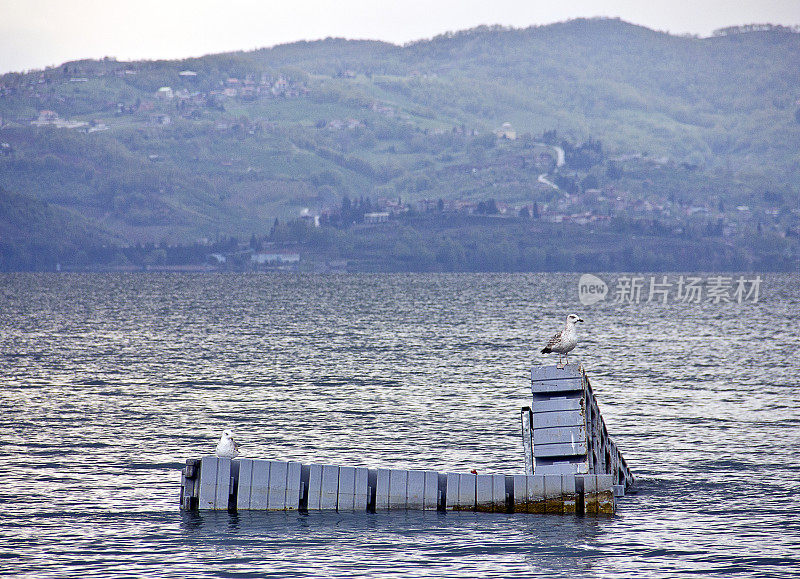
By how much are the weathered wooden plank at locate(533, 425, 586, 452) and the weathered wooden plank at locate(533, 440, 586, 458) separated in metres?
0.09

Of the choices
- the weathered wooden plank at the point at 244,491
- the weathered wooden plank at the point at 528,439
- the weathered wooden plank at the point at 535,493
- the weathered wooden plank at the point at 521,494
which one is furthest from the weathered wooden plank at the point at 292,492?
the weathered wooden plank at the point at 528,439

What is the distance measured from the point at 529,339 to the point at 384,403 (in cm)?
5028

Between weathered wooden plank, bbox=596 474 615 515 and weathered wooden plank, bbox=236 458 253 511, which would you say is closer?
weathered wooden plank, bbox=596 474 615 515

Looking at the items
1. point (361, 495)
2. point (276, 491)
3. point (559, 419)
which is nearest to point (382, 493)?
point (361, 495)

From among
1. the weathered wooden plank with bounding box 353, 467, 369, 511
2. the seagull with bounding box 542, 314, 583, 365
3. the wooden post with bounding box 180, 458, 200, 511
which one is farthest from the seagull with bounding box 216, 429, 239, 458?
the seagull with bounding box 542, 314, 583, 365

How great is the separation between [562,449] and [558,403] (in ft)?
4.31

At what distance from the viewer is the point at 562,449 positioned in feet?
97.3

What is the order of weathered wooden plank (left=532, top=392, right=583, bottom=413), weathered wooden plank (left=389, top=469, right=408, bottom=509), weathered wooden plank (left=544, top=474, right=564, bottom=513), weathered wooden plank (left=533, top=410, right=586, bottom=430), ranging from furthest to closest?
1. weathered wooden plank (left=389, top=469, right=408, bottom=509)
2. weathered wooden plank (left=532, top=392, right=583, bottom=413)
3. weathered wooden plank (left=533, top=410, right=586, bottom=430)
4. weathered wooden plank (left=544, top=474, right=564, bottom=513)

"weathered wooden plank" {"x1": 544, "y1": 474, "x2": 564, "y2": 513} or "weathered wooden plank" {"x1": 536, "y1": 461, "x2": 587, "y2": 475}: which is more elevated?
"weathered wooden plank" {"x1": 536, "y1": 461, "x2": 587, "y2": 475}

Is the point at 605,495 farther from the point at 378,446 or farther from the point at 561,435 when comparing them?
the point at 378,446

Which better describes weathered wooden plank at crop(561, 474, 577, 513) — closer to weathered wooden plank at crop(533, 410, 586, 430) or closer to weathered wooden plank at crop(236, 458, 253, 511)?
weathered wooden plank at crop(533, 410, 586, 430)

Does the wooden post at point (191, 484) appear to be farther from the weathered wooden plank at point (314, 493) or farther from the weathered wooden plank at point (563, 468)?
the weathered wooden plank at point (563, 468)

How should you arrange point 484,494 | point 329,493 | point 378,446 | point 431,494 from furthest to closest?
point 378,446
point 329,493
point 431,494
point 484,494

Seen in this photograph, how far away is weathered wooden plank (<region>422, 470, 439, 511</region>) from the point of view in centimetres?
3002
